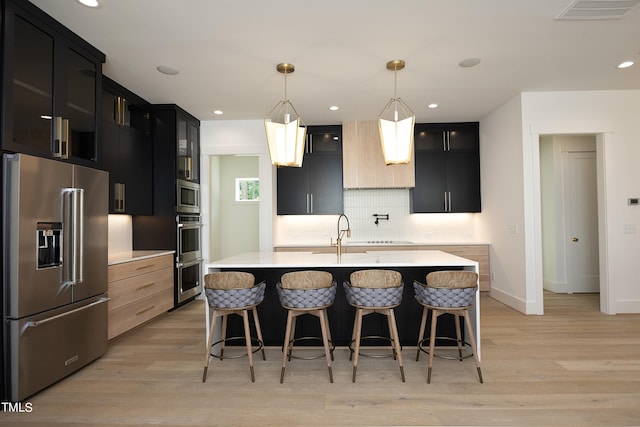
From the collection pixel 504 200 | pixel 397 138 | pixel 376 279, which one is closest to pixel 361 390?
pixel 376 279

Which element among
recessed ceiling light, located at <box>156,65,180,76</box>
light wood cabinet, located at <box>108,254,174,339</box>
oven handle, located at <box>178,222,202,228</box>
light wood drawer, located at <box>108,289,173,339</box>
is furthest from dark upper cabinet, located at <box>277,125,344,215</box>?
recessed ceiling light, located at <box>156,65,180,76</box>

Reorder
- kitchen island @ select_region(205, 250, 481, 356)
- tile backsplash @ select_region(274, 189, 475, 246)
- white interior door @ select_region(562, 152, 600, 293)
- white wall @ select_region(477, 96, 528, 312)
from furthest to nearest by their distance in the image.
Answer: tile backsplash @ select_region(274, 189, 475, 246) < white interior door @ select_region(562, 152, 600, 293) < white wall @ select_region(477, 96, 528, 312) < kitchen island @ select_region(205, 250, 481, 356)

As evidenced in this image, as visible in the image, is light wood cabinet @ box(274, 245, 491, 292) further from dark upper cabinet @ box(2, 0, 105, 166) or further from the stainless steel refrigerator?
dark upper cabinet @ box(2, 0, 105, 166)

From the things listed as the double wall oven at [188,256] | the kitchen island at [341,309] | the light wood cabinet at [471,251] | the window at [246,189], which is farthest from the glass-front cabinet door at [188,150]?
the kitchen island at [341,309]

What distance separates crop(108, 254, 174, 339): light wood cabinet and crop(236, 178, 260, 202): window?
281 cm

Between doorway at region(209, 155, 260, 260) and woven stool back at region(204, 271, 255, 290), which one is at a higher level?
doorway at region(209, 155, 260, 260)

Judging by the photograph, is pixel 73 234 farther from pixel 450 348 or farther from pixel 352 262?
pixel 450 348

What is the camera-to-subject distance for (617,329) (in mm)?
3900

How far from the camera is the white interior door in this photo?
5.81m

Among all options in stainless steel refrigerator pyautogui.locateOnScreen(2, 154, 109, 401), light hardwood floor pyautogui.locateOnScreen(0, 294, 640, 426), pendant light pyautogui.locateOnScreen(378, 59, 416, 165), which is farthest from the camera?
pendant light pyautogui.locateOnScreen(378, 59, 416, 165)

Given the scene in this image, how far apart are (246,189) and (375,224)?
9.24 feet

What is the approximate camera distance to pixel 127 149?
4.44 m

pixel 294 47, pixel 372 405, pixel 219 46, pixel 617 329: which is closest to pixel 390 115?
pixel 294 47

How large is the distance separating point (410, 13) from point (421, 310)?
2545mm
